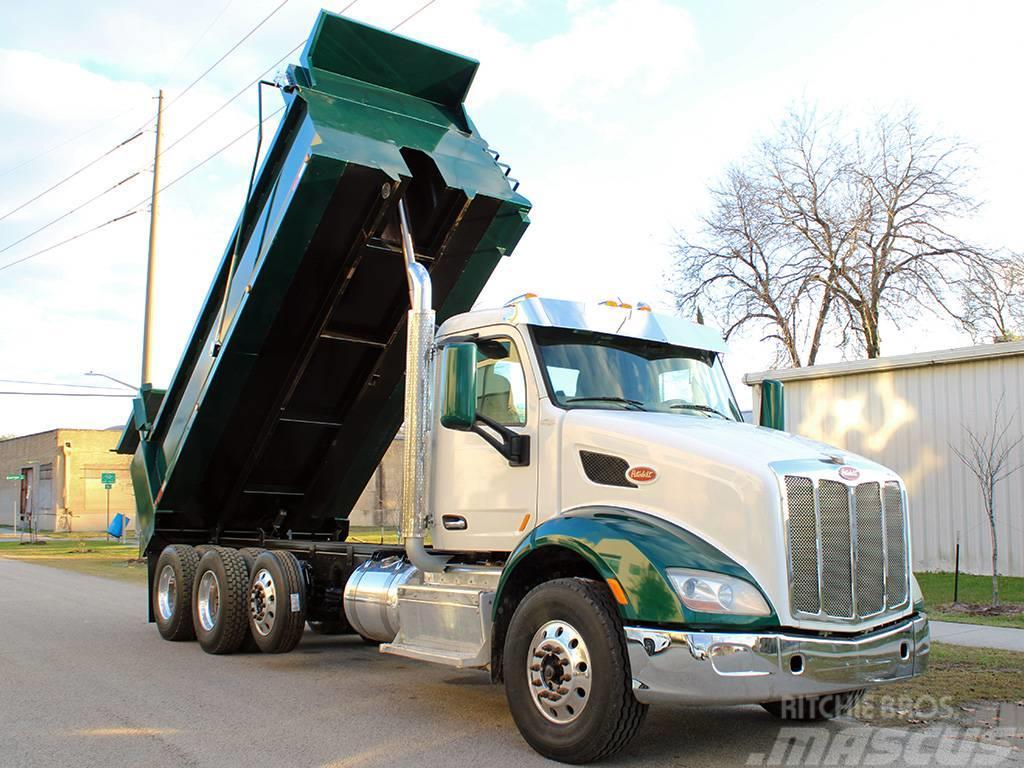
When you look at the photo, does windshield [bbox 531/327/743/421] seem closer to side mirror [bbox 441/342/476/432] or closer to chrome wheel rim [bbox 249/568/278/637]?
side mirror [bbox 441/342/476/432]

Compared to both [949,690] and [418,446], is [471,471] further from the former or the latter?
[949,690]

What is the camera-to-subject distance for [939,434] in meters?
15.1

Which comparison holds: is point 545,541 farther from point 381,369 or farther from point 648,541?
point 381,369

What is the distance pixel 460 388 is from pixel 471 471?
745 millimetres

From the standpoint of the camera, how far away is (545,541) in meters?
5.75

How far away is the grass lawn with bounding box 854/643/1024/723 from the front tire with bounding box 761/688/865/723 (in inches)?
13.8

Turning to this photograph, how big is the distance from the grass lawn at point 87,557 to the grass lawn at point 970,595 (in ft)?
43.7

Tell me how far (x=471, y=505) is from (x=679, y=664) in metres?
2.07

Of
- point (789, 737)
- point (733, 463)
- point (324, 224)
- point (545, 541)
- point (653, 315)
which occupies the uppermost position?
point (324, 224)

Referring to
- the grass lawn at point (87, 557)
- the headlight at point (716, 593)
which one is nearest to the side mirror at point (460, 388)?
the headlight at point (716, 593)

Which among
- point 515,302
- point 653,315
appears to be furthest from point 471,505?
point 653,315

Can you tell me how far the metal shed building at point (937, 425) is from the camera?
46.3 ft

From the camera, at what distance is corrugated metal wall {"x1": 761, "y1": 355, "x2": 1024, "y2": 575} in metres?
14.1

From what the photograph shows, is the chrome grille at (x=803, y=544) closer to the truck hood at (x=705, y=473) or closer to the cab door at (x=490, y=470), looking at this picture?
the truck hood at (x=705, y=473)
